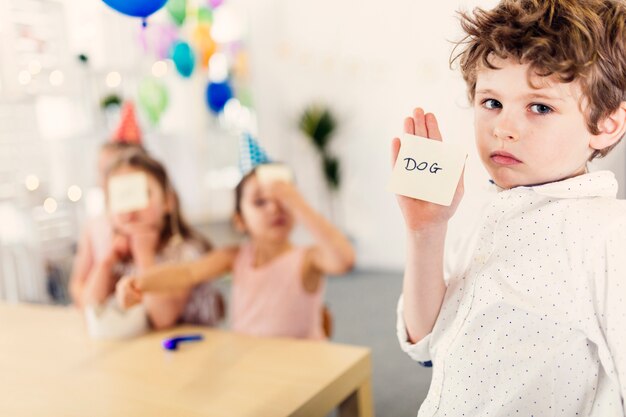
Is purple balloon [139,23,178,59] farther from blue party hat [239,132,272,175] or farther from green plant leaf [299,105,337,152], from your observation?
blue party hat [239,132,272,175]

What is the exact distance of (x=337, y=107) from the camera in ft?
6.62

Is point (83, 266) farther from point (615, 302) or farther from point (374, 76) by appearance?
point (615, 302)

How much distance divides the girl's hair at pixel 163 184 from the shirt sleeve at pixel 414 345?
0.88 m

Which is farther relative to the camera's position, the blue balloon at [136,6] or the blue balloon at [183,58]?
the blue balloon at [183,58]

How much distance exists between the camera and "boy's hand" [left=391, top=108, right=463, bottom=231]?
0.70 m

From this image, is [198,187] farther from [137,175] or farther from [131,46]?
[137,175]

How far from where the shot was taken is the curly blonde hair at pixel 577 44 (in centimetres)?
62

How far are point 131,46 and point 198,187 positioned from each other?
44.3 inches

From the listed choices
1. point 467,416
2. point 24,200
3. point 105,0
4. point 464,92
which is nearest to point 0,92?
point 105,0

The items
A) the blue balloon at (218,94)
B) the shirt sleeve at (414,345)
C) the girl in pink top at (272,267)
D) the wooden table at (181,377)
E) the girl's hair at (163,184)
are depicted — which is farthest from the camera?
the blue balloon at (218,94)

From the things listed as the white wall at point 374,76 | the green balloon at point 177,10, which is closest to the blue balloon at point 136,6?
the white wall at point 374,76

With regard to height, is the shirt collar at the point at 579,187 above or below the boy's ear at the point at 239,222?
above

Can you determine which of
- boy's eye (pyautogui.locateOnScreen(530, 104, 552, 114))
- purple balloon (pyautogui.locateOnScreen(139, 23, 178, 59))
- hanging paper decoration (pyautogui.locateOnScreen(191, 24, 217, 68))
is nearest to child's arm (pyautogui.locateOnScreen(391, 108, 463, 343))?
boy's eye (pyautogui.locateOnScreen(530, 104, 552, 114))

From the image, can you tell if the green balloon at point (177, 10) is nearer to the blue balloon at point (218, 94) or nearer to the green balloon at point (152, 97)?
the green balloon at point (152, 97)
